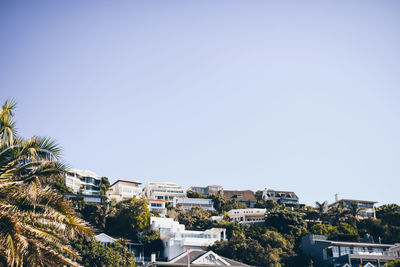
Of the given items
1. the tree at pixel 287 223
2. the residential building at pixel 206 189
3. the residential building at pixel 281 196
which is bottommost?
the tree at pixel 287 223

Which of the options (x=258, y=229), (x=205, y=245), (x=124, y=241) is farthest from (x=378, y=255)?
(x=124, y=241)

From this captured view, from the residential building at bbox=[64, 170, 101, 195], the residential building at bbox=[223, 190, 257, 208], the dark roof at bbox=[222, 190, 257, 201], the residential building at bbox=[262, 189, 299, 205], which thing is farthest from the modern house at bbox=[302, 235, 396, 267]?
the residential building at bbox=[64, 170, 101, 195]

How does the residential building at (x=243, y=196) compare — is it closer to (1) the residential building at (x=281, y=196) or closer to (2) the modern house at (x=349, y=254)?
(1) the residential building at (x=281, y=196)

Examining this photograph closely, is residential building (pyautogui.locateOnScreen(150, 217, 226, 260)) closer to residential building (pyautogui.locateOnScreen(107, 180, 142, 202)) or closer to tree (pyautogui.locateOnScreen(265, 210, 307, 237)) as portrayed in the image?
tree (pyautogui.locateOnScreen(265, 210, 307, 237))

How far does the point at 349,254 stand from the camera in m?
58.3

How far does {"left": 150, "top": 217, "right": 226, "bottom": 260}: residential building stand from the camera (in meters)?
63.6

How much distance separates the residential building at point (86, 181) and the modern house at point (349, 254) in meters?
56.5

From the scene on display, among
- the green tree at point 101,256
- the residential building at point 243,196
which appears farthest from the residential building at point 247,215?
the green tree at point 101,256

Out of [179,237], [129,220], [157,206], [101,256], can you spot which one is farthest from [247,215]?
[101,256]

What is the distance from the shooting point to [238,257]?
59.9 m

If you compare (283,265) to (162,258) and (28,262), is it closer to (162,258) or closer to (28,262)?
(162,258)

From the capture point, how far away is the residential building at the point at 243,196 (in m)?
108

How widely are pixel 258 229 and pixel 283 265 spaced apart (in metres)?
12.1

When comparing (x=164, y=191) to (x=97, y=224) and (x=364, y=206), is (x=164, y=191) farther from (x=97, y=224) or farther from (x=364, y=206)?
(x=364, y=206)
